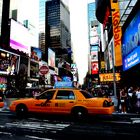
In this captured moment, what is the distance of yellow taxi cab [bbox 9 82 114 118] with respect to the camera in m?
13.6

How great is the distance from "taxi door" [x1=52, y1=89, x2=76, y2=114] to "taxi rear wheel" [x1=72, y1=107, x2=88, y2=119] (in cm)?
28

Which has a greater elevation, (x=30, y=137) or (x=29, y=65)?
(x=29, y=65)

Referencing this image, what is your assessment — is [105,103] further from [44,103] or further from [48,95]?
[44,103]

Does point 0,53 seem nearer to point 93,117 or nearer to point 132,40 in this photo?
point 132,40

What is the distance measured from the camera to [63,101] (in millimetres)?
14125

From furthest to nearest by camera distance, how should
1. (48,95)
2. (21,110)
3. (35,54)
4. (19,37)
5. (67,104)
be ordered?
(35,54), (19,37), (21,110), (48,95), (67,104)

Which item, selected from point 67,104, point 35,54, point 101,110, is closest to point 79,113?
point 67,104

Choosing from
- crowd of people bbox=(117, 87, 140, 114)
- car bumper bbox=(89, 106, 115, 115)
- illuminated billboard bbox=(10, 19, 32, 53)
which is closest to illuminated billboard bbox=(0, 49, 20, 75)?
illuminated billboard bbox=(10, 19, 32, 53)

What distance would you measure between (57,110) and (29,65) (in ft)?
235

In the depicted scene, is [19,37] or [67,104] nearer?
[67,104]

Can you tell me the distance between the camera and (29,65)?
84.8 m

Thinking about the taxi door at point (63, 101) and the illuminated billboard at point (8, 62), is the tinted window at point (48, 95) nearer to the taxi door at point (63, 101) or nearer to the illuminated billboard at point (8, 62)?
the taxi door at point (63, 101)

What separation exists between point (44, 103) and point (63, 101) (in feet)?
3.39

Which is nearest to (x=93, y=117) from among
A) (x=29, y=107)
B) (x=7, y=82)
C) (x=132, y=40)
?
(x=29, y=107)
